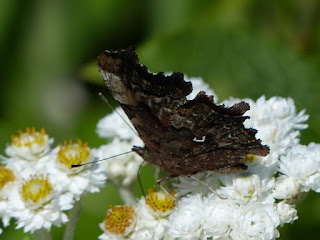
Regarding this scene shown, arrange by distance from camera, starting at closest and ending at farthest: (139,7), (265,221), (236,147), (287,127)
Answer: (265,221), (236,147), (287,127), (139,7)

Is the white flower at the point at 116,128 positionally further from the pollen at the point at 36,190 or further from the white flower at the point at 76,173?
the pollen at the point at 36,190

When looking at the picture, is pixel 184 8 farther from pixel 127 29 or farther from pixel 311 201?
pixel 311 201

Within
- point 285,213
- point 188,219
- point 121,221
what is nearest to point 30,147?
point 121,221

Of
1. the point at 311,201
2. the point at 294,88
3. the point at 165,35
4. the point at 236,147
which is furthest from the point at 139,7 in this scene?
the point at 236,147

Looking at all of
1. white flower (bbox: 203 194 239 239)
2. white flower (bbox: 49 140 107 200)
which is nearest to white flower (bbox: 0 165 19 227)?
white flower (bbox: 49 140 107 200)

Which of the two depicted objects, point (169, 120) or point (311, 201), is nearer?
point (169, 120)

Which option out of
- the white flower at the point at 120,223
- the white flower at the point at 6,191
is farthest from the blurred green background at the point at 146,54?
the white flower at the point at 120,223

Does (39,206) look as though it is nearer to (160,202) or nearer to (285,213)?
(160,202)
